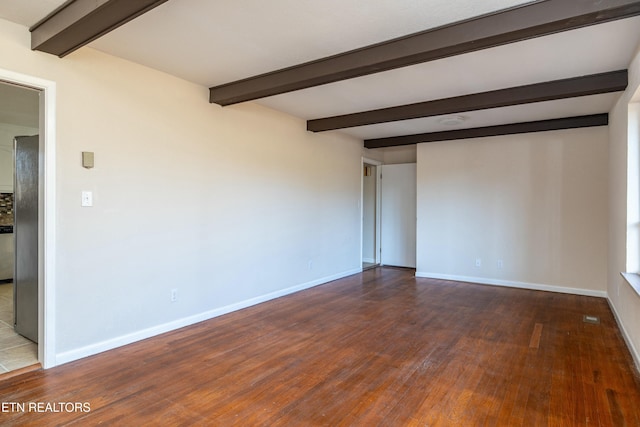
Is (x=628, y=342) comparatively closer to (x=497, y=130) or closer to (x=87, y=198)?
(x=497, y=130)

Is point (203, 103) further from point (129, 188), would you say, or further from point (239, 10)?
point (239, 10)

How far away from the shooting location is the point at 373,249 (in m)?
7.29

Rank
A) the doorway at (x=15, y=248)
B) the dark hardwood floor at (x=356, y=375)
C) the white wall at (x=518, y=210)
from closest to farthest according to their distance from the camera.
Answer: the dark hardwood floor at (x=356, y=375)
the doorway at (x=15, y=248)
the white wall at (x=518, y=210)

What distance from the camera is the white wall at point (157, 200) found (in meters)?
2.72

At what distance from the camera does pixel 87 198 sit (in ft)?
9.22

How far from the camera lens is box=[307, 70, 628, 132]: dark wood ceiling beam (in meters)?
3.21

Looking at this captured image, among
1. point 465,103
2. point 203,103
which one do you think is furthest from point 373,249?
point 203,103

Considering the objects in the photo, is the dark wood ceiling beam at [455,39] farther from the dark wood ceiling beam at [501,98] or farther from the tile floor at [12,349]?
the tile floor at [12,349]

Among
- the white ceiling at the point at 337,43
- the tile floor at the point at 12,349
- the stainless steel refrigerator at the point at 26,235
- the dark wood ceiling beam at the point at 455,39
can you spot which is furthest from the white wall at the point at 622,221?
the stainless steel refrigerator at the point at 26,235

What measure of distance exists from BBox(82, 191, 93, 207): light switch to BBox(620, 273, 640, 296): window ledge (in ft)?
13.6

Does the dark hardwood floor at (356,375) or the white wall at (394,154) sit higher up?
the white wall at (394,154)

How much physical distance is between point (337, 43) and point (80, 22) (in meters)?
1.64

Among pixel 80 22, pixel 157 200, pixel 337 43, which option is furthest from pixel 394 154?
pixel 80 22

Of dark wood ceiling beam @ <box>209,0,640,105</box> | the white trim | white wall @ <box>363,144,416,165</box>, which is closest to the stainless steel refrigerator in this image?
dark wood ceiling beam @ <box>209,0,640,105</box>
